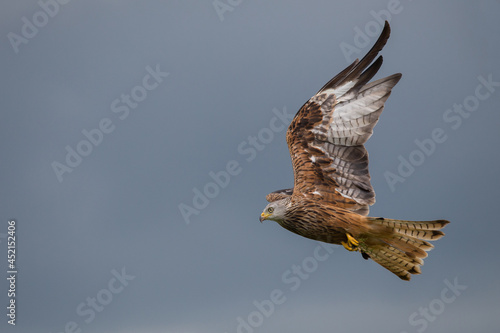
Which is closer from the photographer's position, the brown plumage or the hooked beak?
the brown plumage

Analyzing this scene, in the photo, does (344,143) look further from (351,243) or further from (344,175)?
(351,243)

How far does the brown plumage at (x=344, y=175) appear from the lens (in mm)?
13875

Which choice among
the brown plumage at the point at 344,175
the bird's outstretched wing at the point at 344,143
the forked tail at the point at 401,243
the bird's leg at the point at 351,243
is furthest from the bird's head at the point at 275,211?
the forked tail at the point at 401,243

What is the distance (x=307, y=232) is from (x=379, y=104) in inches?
126

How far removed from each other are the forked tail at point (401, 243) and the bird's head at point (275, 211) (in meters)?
1.83

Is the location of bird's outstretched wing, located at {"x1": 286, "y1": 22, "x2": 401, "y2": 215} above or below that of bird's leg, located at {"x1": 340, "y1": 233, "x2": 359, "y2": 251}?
above

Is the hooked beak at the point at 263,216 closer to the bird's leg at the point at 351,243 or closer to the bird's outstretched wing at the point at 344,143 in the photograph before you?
the bird's outstretched wing at the point at 344,143

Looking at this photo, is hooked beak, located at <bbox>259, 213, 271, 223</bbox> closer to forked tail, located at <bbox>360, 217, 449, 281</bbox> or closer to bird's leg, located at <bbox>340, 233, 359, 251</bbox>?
bird's leg, located at <bbox>340, 233, 359, 251</bbox>

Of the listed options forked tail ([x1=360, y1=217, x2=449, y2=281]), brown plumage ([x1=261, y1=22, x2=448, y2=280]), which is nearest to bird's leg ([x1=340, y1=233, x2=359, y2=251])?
brown plumage ([x1=261, y1=22, x2=448, y2=280])

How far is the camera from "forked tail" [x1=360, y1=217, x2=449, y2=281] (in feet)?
44.2

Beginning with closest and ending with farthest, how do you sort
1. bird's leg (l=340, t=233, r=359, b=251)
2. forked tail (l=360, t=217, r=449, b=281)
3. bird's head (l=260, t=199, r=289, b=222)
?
1. forked tail (l=360, t=217, r=449, b=281)
2. bird's leg (l=340, t=233, r=359, b=251)
3. bird's head (l=260, t=199, r=289, b=222)

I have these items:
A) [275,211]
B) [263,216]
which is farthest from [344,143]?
[263,216]

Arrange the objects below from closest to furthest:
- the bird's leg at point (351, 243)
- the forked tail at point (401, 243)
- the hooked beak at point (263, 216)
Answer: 1. the forked tail at point (401, 243)
2. the bird's leg at point (351, 243)
3. the hooked beak at point (263, 216)

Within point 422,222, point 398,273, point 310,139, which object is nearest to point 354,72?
point 310,139
